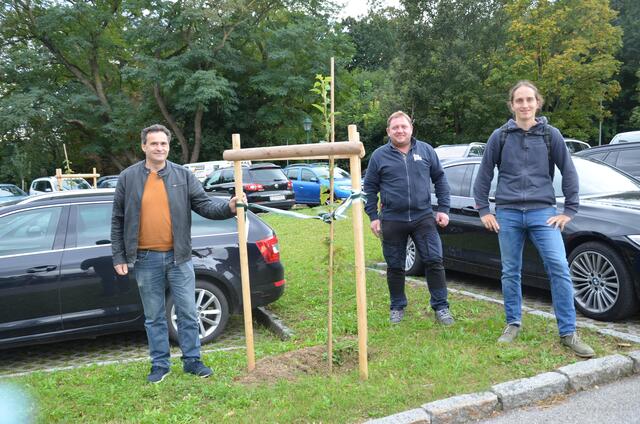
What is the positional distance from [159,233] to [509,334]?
9.70 feet

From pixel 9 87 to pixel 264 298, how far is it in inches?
1418

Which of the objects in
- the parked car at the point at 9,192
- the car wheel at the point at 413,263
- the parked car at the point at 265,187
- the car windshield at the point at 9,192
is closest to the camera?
the car wheel at the point at 413,263

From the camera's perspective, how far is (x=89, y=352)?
5531 millimetres

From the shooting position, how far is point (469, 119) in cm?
3228

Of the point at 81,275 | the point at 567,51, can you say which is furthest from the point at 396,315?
the point at 567,51

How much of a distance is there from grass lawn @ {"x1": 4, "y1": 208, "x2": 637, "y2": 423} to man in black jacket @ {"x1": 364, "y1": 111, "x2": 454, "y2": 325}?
0.48m

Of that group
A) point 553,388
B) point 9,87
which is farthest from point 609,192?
point 9,87

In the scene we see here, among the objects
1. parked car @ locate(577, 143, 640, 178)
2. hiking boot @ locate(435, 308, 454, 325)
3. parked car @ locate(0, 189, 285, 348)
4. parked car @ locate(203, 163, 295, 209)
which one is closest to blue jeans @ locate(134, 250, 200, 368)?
parked car @ locate(0, 189, 285, 348)

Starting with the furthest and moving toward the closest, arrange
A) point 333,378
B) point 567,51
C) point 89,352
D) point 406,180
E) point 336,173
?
1. point 567,51
2. point 336,173
3. point 89,352
4. point 406,180
5. point 333,378

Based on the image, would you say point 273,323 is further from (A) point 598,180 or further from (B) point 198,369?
(A) point 598,180

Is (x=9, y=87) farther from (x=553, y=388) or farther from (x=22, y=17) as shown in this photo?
(x=553, y=388)

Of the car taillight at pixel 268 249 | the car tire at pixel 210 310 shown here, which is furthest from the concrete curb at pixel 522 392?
the car taillight at pixel 268 249

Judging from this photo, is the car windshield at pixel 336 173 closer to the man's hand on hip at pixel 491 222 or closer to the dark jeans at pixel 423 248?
the dark jeans at pixel 423 248

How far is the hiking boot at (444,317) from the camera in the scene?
518 cm
